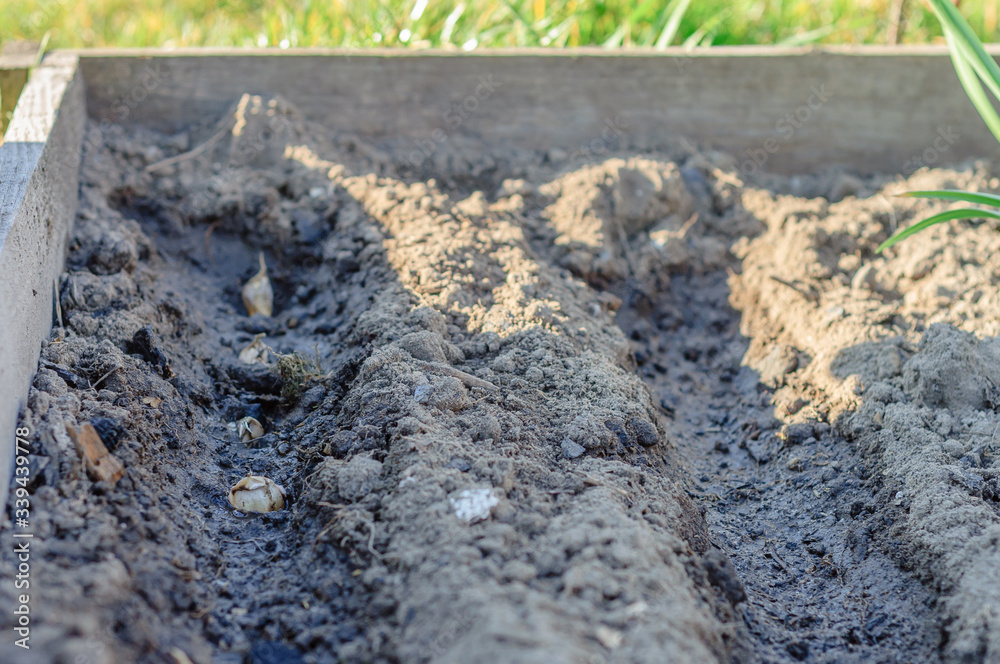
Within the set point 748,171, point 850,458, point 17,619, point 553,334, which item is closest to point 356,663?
point 17,619

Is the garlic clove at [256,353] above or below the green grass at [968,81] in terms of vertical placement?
below

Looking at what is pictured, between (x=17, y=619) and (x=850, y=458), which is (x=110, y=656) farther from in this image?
(x=850, y=458)

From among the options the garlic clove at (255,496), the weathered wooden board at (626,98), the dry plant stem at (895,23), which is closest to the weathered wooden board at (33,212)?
the weathered wooden board at (626,98)

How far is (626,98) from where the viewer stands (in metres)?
3.10

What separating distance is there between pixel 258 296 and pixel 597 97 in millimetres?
1554

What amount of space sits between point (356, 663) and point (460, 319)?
1007 mm

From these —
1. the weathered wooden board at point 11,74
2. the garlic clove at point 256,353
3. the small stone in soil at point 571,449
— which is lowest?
the garlic clove at point 256,353

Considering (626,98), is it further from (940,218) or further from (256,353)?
(256,353)

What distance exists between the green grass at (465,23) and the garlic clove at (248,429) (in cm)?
183

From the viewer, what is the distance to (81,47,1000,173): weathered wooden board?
3.01m

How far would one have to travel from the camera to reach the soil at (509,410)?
54.9 inches

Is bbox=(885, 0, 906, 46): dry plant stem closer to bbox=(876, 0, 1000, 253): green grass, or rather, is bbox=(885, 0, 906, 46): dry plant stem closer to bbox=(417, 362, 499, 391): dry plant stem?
bbox=(876, 0, 1000, 253): green grass

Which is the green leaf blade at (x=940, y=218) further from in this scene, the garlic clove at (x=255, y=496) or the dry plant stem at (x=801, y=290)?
the garlic clove at (x=255, y=496)

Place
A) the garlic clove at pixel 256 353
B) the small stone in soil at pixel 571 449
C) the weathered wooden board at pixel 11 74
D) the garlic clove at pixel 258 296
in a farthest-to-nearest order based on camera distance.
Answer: the weathered wooden board at pixel 11 74, the garlic clove at pixel 258 296, the garlic clove at pixel 256 353, the small stone in soil at pixel 571 449
